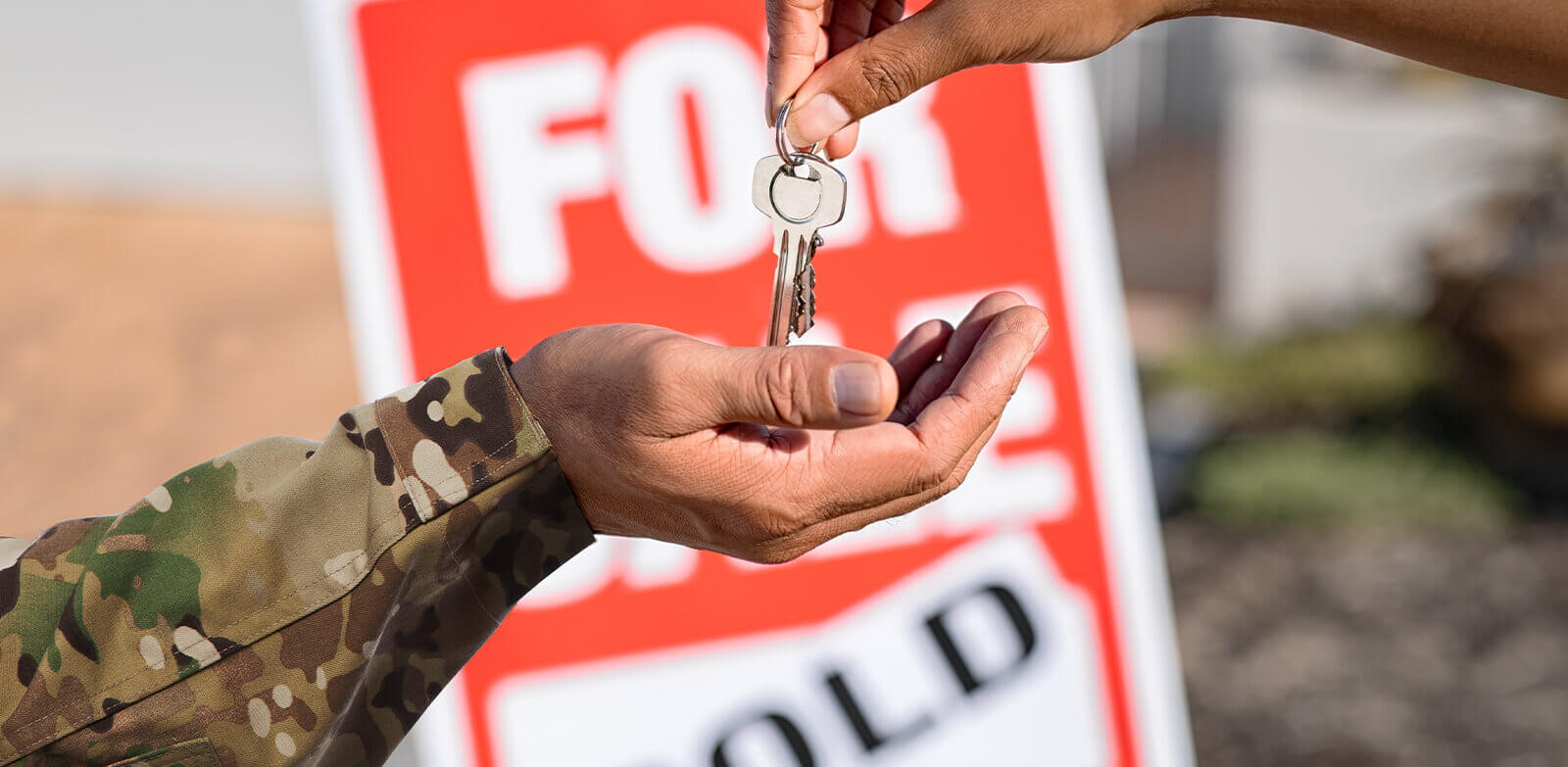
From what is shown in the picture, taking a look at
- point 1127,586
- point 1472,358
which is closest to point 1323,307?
point 1472,358

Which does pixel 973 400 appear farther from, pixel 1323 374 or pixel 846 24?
pixel 1323 374

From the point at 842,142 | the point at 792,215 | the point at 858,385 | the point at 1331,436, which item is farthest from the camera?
the point at 1331,436

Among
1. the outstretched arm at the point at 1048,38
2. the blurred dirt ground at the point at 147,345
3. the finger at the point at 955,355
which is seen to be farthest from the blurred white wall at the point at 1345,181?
the finger at the point at 955,355

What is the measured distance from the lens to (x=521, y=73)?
251 centimetres

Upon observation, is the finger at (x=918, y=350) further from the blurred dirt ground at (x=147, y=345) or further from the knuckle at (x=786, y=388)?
the blurred dirt ground at (x=147, y=345)

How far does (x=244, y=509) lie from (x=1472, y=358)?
272 inches

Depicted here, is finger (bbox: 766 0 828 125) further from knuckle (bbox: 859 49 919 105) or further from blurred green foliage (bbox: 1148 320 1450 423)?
blurred green foliage (bbox: 1148 320 1450 423)

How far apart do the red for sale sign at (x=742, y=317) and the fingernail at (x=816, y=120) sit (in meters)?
1.28

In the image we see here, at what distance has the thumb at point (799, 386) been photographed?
976 mm

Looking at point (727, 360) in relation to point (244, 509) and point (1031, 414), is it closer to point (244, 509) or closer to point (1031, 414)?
point (244, 509)

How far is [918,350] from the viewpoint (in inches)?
52.5

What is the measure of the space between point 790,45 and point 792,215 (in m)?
0.20

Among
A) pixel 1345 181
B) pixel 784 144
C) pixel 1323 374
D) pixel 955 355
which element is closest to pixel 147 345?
pixel 784 144

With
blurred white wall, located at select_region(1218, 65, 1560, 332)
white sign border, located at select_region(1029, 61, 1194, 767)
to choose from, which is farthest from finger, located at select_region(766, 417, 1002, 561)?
blurred white wall, located at select_region(1218, 65, 1560, 332)
